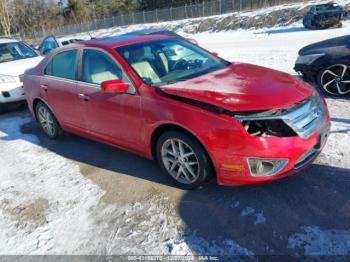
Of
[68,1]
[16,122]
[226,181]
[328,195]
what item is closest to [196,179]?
[226,181]

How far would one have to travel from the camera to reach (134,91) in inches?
158

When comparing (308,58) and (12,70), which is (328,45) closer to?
(308,58)

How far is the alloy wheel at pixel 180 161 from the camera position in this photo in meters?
3.71

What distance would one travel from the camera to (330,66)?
6.08 metres

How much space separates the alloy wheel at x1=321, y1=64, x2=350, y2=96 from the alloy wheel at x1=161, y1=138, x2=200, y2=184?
362 centimetres

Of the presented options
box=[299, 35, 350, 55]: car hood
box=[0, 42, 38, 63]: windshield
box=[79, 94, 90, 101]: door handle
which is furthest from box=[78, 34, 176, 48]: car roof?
box=[0, 42, 38, 63]: windshield

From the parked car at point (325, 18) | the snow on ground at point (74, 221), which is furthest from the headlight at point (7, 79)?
the parked car at point (325, 18)

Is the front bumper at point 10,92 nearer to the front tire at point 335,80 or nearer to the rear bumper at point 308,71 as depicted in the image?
the rear bumper at point 308,71

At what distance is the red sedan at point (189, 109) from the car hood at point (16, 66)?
2993 millimetres

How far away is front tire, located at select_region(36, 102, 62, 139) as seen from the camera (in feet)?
18.9

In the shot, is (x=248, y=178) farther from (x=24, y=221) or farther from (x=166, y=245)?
(x=24, y=221)

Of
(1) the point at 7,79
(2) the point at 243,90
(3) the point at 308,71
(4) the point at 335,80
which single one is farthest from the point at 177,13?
(2) the point at 243,90

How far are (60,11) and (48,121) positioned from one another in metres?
66.5

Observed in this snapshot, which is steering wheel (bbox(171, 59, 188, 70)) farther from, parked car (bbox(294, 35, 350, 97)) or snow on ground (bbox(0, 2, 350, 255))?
parked car (bbox(294, 35, 350, 97))
